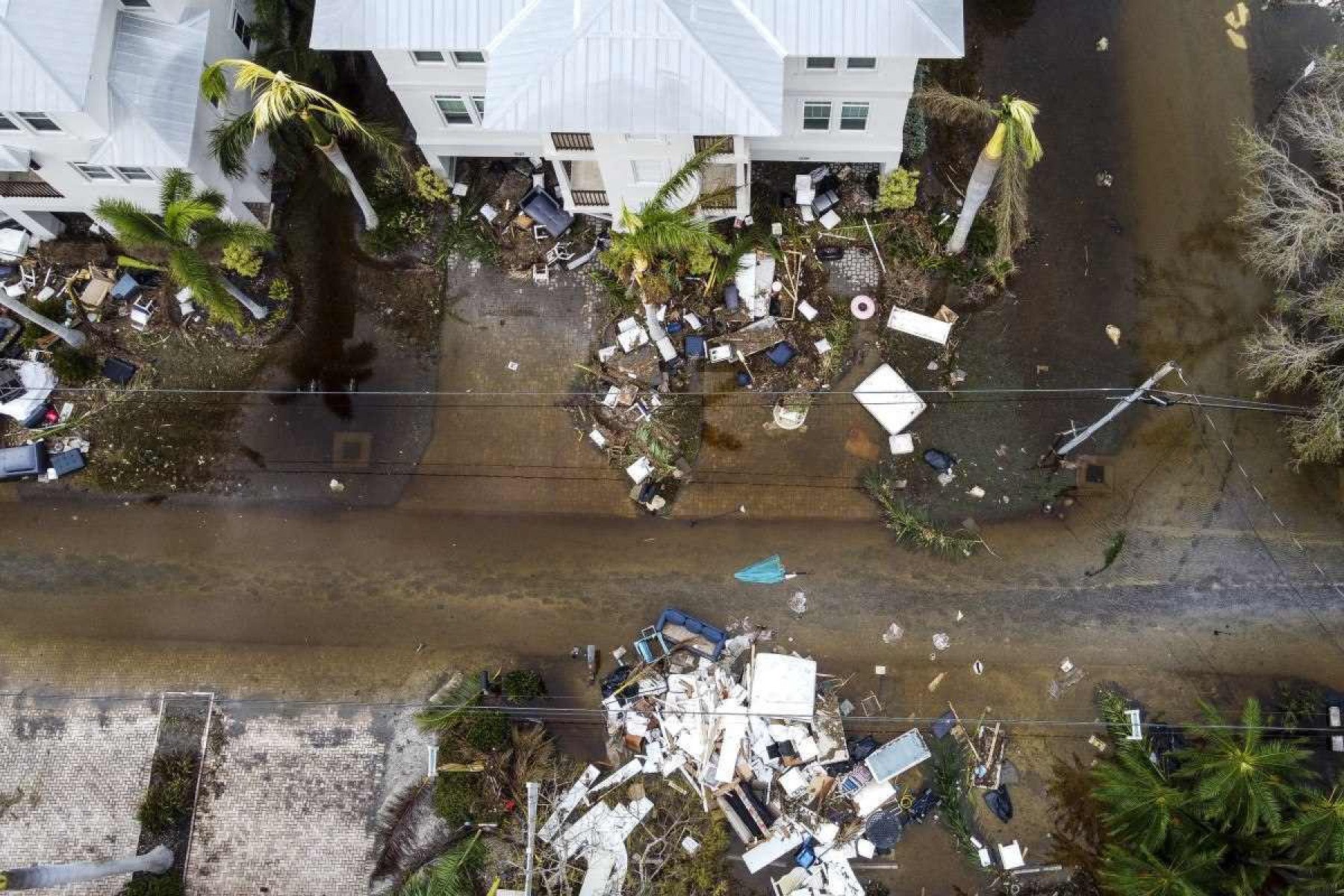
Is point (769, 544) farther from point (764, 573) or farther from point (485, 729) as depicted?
point (485, 729)

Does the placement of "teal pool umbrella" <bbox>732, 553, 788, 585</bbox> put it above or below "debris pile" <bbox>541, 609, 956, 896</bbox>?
above

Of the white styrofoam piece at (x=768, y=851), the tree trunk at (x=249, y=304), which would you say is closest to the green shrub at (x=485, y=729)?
the white styrofoam piece at (x=768, y=851)

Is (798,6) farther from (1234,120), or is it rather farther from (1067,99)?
(1234,120)

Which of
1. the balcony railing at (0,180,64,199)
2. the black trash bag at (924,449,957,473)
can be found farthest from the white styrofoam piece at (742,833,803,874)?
the balcony railing at (0,180,64,199)

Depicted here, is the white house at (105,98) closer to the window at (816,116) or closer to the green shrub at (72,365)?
the green shrub at (72,365)

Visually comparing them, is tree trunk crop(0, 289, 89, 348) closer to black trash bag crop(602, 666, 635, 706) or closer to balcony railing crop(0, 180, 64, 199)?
balcony railing crop(0, 180, 64, 199)

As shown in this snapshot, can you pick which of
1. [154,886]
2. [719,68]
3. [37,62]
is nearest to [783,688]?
[719,68]
